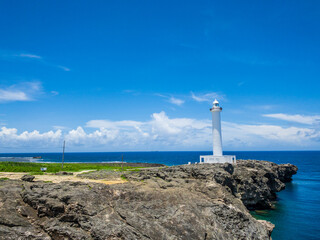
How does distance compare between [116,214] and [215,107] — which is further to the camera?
[215,107]

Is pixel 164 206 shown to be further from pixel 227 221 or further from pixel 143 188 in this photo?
pixel 227 221

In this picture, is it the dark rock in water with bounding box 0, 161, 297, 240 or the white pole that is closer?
the dark rock in water with bounding box 0, 161, 297, 240

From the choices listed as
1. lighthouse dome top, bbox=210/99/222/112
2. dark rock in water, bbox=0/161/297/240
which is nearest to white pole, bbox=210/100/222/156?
lighthouse dome top, bbox=210/99/222/112

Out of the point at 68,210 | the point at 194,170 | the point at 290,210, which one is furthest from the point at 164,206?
the point at 290,210

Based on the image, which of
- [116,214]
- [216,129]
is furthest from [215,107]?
[116,214]

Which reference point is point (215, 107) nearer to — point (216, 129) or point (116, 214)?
point (216, 129)

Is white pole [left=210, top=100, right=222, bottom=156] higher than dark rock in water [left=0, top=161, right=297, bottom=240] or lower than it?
higher

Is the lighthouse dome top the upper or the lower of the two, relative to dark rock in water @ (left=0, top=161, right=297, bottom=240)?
upper

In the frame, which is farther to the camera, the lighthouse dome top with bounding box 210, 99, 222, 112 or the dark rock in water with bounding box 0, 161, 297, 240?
the lighthouse dome top with bounding box 210, 99, 222, 112

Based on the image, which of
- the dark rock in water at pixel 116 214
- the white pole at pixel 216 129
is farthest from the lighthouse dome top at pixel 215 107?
the dark rock in water at pixel 116 214

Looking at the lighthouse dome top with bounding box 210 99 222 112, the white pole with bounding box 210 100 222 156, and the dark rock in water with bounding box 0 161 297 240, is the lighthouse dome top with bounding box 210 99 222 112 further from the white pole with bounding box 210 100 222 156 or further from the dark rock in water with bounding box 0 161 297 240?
the dark rock in water with bounding box 0 161 297 240

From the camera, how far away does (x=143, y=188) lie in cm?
1705

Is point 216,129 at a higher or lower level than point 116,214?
higher

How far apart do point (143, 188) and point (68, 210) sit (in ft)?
17.7
